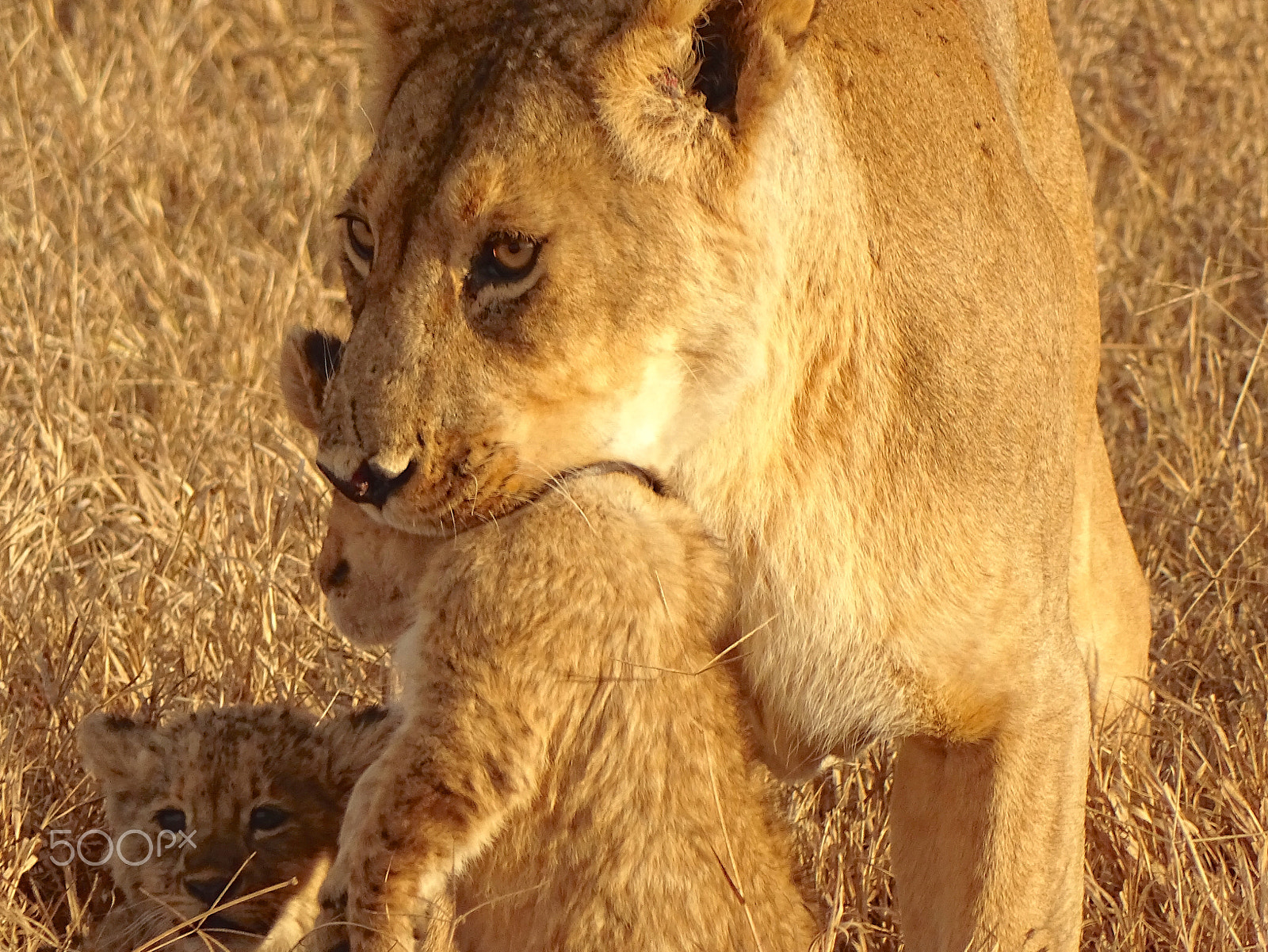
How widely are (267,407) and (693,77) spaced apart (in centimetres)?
233

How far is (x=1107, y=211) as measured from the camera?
17.6 feet

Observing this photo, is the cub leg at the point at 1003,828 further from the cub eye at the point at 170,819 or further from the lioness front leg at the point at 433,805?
the cub eye at the point at 170,819

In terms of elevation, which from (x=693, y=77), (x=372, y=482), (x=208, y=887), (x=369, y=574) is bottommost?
(x=208, y=887)

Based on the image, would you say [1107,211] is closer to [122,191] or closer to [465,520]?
[122,191]

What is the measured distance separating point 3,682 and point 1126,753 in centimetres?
190

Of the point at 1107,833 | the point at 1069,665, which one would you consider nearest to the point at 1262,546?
the point at 1107,833

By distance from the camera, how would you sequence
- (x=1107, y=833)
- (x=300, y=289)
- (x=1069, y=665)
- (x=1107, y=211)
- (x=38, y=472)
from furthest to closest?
(x=1107, y=211)
(x=300, y=289)
(x=38, y=472)
(x=1107, y=833)
(x=1069, y=665)

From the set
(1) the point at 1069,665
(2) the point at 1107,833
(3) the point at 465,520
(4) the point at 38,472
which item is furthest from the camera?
(4) the point at 38,472

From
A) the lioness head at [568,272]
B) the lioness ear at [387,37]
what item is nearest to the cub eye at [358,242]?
the lioness head at [568,272]

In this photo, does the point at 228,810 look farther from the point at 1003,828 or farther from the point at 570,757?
the point at 1003,828

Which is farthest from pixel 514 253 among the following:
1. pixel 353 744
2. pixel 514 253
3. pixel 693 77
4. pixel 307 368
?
pixel 353 744

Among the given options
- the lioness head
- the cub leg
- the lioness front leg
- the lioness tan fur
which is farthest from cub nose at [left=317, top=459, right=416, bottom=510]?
the cub leg

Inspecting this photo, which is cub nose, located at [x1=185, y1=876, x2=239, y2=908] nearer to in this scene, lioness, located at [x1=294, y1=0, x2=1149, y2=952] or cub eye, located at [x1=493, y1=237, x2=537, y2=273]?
lioness, located at [x1=294, y1=0, x2=1149, y2=952]

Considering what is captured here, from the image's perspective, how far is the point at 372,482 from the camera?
225 cm
